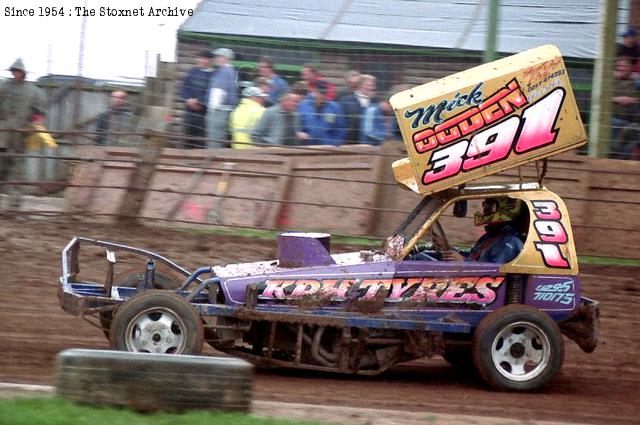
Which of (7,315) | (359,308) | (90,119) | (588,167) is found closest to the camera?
(359,308)

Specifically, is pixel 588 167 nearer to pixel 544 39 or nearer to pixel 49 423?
pixel 544 39

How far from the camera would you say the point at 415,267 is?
325 inches

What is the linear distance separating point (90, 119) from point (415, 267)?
823cm

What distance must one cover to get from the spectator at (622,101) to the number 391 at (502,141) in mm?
4976

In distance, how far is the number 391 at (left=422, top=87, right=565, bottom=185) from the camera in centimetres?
834

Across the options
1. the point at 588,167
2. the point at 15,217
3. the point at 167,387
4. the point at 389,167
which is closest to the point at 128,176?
the point at 15,217

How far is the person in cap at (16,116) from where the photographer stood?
13953 mm

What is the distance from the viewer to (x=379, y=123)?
13.5m

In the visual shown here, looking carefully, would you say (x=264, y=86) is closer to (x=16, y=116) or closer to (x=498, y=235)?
(x=16, y=116)

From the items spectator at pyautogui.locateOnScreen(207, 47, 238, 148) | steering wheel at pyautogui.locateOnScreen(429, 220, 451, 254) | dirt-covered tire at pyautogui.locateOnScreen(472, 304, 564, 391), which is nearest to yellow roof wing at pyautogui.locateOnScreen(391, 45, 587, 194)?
steering wheel at pyautogui.locateOnScreen(429, 220, 451, 254)

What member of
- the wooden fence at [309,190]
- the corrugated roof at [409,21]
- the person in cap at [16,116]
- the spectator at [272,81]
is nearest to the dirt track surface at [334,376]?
the wooden fence at [309,190]

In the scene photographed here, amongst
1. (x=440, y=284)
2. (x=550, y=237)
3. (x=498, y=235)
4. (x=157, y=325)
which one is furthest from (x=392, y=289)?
(x=157, y=325)

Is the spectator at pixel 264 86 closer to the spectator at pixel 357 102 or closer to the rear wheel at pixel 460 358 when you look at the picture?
the spectator at pixel 357 102

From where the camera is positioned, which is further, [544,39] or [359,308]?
[544,39]
